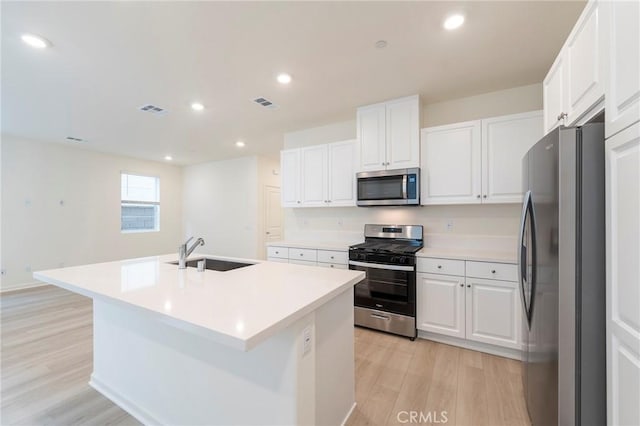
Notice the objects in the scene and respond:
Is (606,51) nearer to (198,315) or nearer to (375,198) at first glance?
(198,315)

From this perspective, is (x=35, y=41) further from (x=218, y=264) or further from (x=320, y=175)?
(x=320, y=175)

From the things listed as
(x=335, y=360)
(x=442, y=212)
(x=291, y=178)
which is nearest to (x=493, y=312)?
(x=442, y=212)

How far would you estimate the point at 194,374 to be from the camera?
1.50m

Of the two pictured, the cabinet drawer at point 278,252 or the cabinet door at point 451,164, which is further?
the cabinet drawer at point 278,252

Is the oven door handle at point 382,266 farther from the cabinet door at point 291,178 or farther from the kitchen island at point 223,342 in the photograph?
the cabinet door at point 291,178

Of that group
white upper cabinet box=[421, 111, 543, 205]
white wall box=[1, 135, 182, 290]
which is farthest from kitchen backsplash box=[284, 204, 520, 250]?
white wall box=[1, 135, 182, 290]

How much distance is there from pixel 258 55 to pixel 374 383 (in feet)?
9.22

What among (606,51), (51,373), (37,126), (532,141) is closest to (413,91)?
(532,141)

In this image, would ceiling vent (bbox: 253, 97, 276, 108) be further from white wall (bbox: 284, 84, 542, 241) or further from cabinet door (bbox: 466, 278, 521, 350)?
cabinet door (bbox: 466, 278, 521, 350)

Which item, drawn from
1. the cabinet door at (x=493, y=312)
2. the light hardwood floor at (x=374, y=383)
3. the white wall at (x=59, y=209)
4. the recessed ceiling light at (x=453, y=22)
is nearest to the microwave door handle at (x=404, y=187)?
the cabinet door at (x=493, y=312)

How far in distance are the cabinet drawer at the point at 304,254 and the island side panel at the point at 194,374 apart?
2016mm

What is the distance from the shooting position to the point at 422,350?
2553mm

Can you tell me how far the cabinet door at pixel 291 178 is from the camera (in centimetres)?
391

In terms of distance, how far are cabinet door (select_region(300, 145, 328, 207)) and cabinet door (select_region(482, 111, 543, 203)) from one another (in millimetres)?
1880
